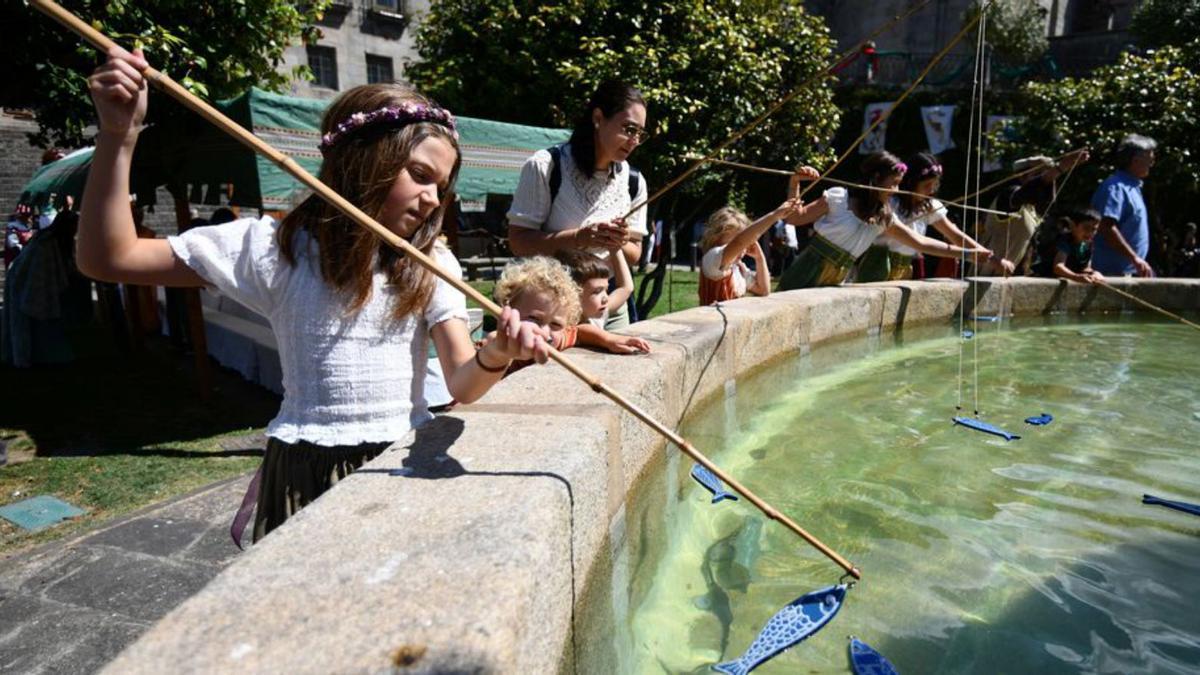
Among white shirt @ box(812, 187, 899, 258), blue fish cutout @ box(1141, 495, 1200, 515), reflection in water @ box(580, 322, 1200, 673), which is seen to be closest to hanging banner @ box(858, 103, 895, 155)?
white shirt @ box(812, 187, 899, 258)

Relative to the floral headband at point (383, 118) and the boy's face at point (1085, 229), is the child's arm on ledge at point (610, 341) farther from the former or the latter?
the boy's face at point (1085, 229)

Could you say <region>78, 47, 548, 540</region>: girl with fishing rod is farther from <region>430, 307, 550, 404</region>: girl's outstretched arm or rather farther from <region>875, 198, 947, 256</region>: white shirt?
<region>875, 198, 947, 256</region>: white shirt

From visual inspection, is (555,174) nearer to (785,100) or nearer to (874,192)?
(785,100)

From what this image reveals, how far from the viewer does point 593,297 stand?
3172 mm

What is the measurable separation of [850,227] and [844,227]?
0.13ft

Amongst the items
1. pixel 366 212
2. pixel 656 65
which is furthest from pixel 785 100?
pixel 656 65

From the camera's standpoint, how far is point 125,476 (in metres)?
4.27

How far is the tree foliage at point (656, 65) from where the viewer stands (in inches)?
296

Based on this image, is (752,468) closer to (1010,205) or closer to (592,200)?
(592,200)

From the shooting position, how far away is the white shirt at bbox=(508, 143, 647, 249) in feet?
10.1

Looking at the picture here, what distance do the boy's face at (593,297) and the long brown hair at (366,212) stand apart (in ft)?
4.56

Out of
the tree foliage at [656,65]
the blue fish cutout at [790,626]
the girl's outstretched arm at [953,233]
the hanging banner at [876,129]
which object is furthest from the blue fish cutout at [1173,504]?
the hanging banner at [876,129]

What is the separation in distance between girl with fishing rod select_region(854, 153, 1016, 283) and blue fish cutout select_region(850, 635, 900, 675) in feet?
12.5

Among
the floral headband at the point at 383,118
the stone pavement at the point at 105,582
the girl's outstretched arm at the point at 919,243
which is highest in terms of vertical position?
the floral headband at the point at 383,118
